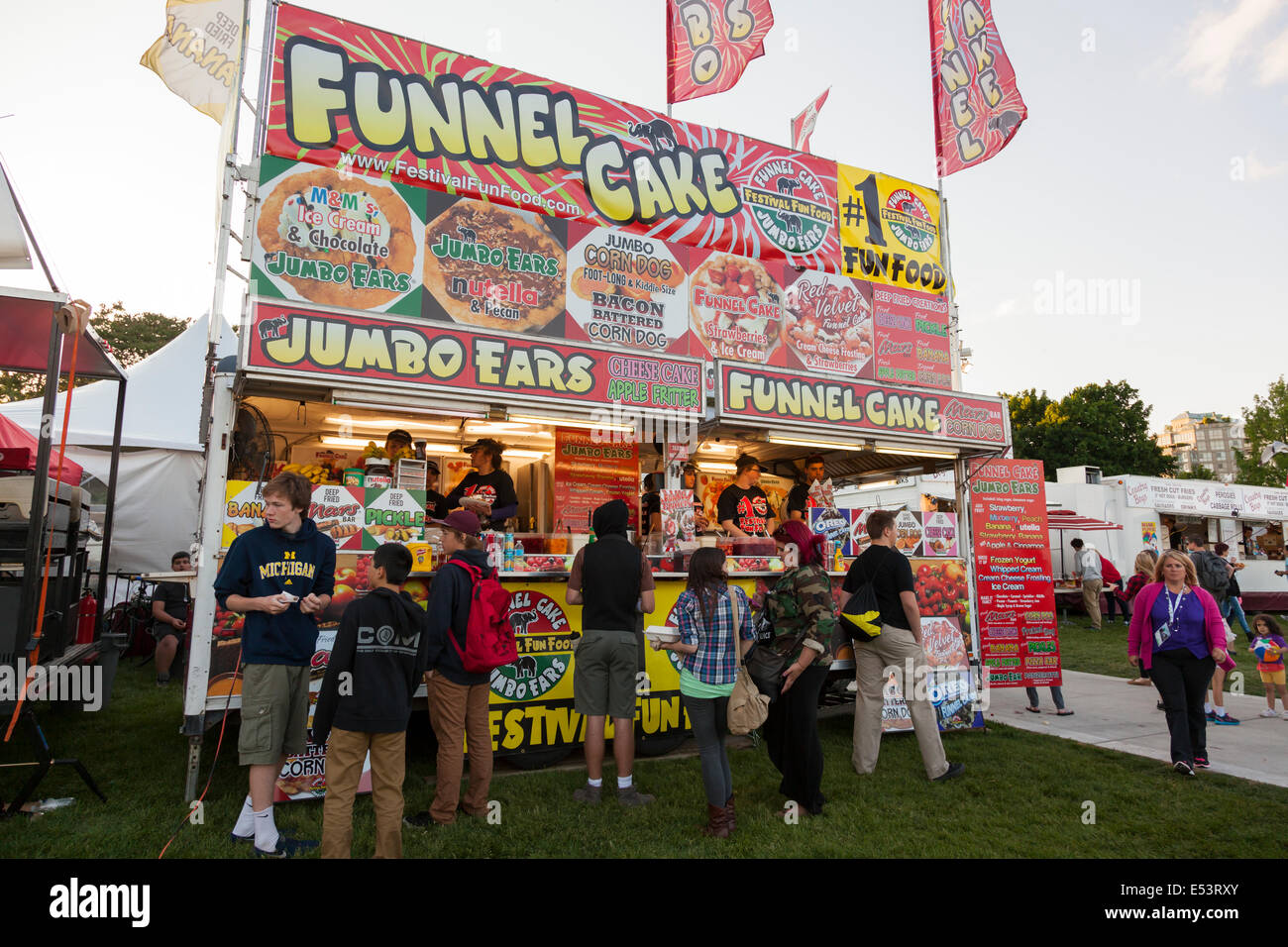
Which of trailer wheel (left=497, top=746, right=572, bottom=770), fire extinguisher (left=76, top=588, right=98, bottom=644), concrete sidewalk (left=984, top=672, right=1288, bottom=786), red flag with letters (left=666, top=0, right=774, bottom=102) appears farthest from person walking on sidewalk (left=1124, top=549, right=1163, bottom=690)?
fire extinguisher (left=76, top=588, right=98, bottom=644)

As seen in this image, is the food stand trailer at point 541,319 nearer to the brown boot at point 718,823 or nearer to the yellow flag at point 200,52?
the yellow flag at point 200,52

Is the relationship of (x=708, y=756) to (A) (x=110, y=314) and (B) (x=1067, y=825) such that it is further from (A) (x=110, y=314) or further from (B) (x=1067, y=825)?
(A) (x=110, y=314)

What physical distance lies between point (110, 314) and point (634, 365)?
25.8 m

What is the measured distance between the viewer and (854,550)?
6.71 meters

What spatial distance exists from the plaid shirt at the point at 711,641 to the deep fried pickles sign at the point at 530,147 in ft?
14.3

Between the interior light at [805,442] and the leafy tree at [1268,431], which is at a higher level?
the leafy tree at [1268,431]

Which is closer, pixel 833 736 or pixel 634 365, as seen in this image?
pixel 634 365

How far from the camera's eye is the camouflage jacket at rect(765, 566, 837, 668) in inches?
173

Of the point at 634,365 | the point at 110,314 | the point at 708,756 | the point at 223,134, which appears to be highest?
the point at 110,314

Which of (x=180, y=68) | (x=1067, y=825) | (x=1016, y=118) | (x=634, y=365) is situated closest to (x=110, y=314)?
(x=180, y=68)

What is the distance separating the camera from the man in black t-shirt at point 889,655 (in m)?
5.36

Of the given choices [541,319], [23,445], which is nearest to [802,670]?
[541,319]

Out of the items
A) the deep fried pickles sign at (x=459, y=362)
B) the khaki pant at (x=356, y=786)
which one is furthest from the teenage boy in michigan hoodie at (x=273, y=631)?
the deep fried pickles sign at (x=459, y=362)
